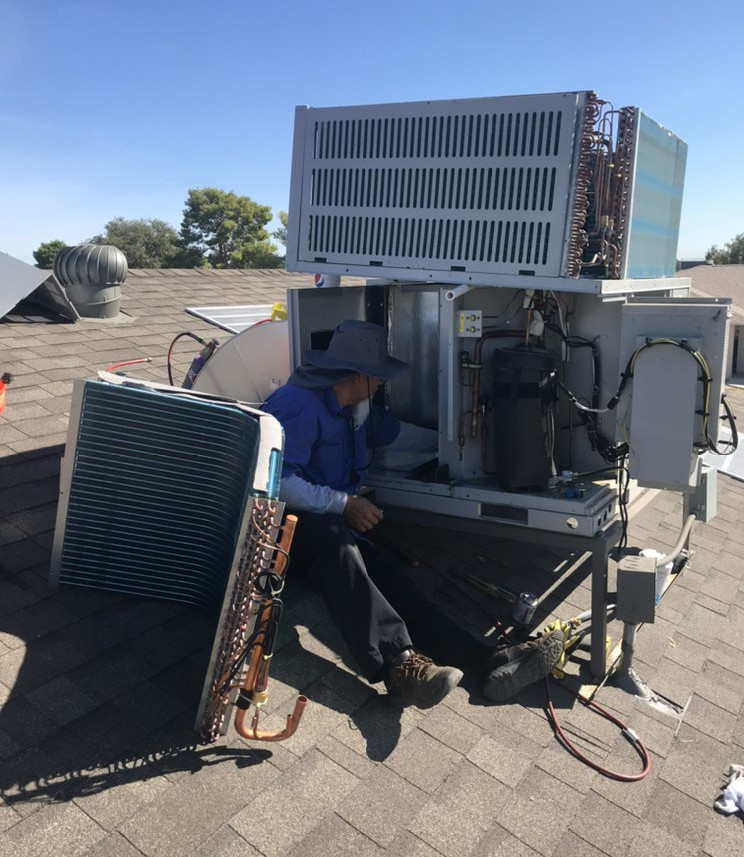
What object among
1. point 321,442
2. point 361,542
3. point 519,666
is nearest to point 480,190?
point 321,442

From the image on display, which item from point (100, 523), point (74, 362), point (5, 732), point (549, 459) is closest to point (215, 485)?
point (100, 523)

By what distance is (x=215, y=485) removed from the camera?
295 cm

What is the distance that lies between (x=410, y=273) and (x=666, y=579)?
85.4 inches

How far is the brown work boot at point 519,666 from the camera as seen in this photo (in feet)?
9.99

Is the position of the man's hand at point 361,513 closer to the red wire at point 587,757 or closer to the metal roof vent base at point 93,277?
the red wire at point 587,757

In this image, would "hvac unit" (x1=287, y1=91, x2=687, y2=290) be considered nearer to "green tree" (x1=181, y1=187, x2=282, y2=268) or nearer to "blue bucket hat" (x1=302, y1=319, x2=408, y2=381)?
"blue bucket hat" (x1=302, y1=319, x2=408, y2=381)

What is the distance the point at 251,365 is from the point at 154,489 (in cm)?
153

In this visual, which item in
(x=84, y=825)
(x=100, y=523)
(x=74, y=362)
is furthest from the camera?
(x=74, y=362)

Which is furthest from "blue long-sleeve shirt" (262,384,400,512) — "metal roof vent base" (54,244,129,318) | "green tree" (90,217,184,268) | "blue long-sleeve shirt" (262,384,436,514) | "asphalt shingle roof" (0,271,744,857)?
"green tree" (90,217,184,268)

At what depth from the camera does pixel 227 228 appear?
145 feet

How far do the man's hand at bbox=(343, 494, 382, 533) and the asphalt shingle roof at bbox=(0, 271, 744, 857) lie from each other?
1.22 ft

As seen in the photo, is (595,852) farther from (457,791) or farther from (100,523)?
(100,523)

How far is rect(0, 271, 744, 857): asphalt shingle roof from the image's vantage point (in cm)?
218

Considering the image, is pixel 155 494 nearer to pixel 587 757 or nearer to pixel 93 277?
pixel 587 757
